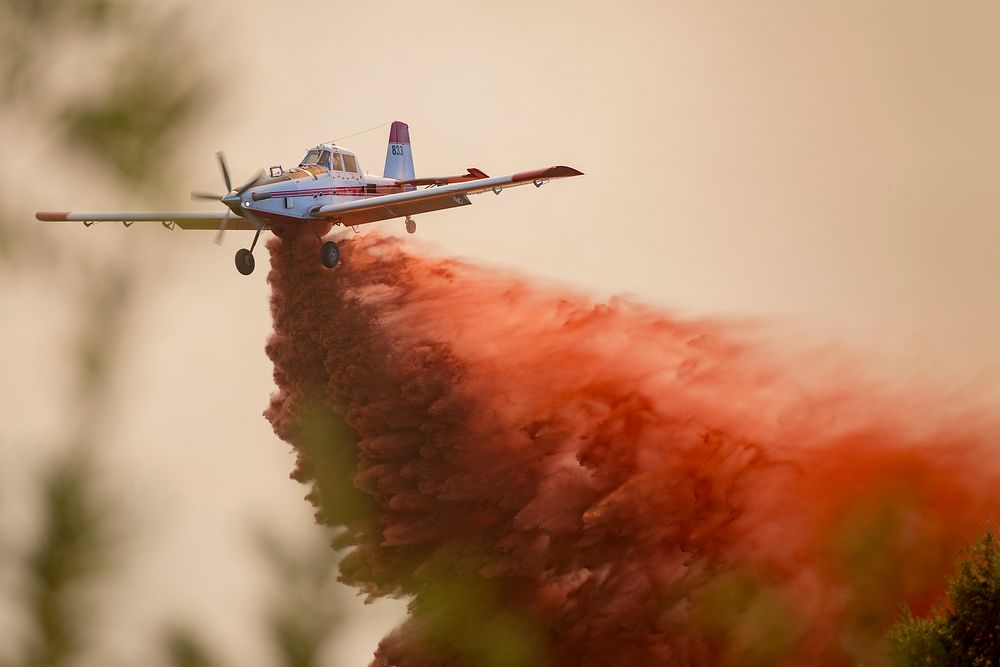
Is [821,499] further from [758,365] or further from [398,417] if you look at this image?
[398,417]

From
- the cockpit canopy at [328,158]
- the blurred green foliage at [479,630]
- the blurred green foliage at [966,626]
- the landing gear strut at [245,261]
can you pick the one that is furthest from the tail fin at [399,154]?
the blurred green foliage at [479,630]

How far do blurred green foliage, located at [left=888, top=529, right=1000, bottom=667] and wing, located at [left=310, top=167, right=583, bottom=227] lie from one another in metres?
9.28

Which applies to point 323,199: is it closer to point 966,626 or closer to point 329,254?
point 329,254

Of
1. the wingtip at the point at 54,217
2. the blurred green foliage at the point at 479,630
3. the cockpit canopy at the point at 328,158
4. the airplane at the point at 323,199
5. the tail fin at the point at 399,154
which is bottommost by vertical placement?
the blurred green foliage at the point at 479,630

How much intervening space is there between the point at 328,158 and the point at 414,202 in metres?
2.53

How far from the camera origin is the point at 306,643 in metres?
3.41

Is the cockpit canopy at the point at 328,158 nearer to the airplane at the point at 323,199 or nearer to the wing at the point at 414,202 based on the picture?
the airplane at the point at 323,199

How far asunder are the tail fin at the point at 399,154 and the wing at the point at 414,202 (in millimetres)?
2822

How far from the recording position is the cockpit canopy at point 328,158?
24484mm

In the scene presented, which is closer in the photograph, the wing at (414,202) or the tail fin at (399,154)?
the wing at (414,202)

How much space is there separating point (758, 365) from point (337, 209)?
11046mm

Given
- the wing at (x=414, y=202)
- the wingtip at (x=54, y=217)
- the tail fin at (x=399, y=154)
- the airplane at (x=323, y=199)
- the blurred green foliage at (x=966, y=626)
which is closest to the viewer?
the wingtip at (x=54, y=217)

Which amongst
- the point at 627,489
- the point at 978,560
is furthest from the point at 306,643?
the point at 627,489

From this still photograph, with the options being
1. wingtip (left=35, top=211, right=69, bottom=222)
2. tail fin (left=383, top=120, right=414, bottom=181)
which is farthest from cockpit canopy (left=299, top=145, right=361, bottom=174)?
wingtip (left=35, top=211, right=69, bottom=222)
